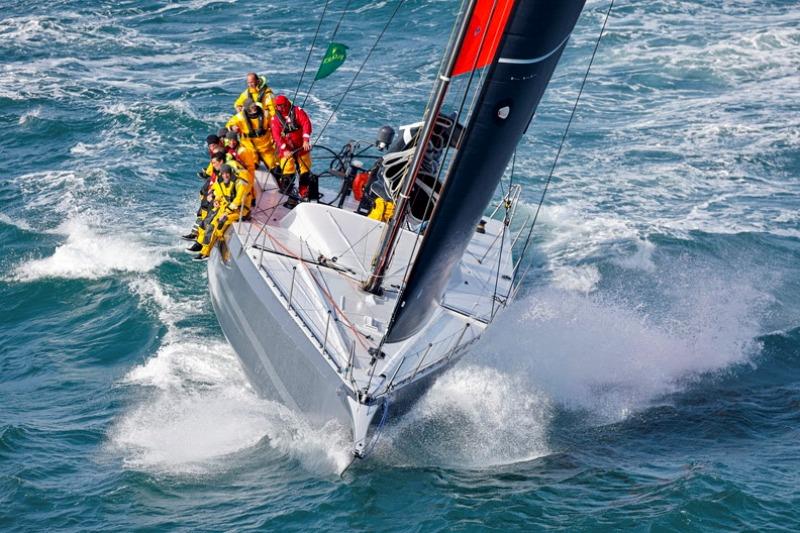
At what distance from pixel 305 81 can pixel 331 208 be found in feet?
32.1

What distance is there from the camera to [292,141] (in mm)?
12250

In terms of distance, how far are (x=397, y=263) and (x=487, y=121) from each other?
3.02 m

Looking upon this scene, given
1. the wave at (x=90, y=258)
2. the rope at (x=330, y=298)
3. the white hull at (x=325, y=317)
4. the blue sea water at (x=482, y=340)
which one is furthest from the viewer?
the wave at (x=90, y=258)

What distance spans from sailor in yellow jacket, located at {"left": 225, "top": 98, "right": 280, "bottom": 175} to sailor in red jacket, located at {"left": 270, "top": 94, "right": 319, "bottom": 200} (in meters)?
0.10

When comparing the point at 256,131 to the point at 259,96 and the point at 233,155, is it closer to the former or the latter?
the point at 259,96

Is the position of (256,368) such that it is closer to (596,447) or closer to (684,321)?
(596,447)

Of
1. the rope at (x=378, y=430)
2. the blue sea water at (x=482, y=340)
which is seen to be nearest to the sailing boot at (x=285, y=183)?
the blue sea water at (x=482, y=340)

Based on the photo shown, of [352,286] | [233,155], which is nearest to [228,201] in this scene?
[233,155]

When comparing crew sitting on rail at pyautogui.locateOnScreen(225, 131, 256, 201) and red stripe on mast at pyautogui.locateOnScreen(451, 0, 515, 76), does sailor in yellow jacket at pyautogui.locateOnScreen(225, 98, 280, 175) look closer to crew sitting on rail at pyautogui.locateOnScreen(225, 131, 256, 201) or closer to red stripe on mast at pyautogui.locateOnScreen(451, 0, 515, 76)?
crew sitting on rail at pyautogui.locateOnScreen(225, 131, 256, 201)

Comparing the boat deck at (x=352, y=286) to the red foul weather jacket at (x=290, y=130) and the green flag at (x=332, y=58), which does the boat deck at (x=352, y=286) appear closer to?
the red foul weather jacket at (x=290, y=130)

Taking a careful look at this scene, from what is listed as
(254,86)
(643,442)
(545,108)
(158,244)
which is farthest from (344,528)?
(545,108)

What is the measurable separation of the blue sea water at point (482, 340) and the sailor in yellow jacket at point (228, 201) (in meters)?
1.60

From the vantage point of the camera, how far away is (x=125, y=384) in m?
11.5

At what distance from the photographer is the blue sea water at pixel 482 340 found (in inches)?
375
